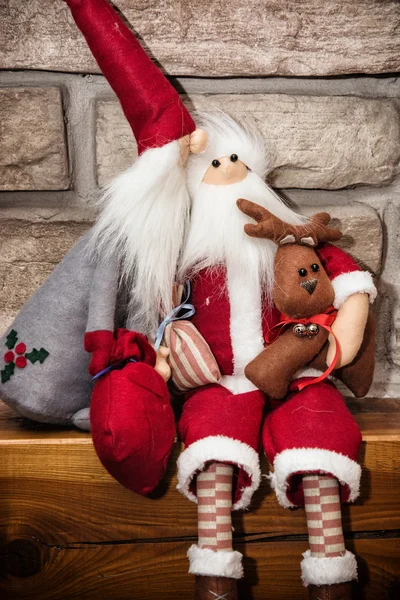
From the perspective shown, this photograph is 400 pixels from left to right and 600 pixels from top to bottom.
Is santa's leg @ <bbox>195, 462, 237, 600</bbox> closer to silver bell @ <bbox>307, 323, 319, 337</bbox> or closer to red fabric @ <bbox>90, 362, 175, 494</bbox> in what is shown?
red fabric @ <bbox>90, 362, 175, 494</bbox>

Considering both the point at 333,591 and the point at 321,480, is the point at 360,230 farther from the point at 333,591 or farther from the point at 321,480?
the point at 333,591

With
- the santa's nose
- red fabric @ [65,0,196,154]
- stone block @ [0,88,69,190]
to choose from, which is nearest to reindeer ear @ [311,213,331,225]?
the santa's nose

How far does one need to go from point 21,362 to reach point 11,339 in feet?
0.14

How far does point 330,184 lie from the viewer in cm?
108

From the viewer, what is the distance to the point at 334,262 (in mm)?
915

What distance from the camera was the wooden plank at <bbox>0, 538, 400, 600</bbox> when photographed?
911 mm

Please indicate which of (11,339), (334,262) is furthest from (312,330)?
(11,339)

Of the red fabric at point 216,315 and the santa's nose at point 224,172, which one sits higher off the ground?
the santa's nose at point 224,172

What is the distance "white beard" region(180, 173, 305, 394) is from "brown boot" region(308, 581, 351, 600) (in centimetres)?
28

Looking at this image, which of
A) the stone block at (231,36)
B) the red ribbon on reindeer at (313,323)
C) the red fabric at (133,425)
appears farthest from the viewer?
the stone block at (231,36)

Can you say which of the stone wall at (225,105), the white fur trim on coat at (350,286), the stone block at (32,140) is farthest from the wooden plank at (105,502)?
the stone block at (32,140)

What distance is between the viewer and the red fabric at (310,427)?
2.69ft

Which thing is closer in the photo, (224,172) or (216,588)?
(216,588)

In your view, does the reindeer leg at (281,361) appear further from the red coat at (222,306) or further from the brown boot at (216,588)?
the brown boot at (216,588)
